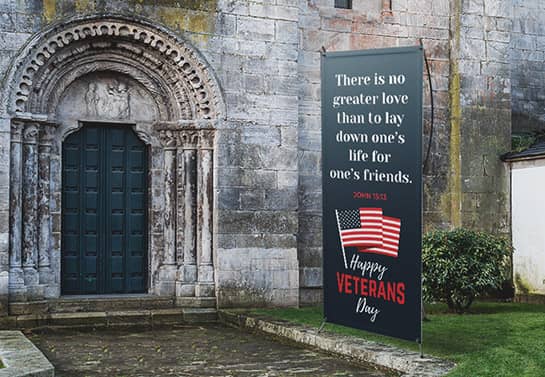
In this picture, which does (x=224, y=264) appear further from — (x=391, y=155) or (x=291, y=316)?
(x=391, y=155)

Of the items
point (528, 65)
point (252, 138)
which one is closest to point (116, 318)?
point (252, 138)

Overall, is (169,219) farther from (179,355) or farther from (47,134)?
(179,355)

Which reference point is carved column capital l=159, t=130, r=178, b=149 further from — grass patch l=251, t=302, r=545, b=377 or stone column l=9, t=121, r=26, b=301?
grass patch l=251, t=302, r=545, b=377

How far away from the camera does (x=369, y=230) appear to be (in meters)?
8.78

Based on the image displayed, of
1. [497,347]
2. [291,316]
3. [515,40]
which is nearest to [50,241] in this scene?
[291,316]

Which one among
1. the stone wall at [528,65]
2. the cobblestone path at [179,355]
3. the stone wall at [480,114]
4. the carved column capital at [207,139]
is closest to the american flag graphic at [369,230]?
the cobblestone path at [179,355]

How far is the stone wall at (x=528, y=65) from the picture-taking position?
15742 mm

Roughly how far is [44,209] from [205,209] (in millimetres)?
2179

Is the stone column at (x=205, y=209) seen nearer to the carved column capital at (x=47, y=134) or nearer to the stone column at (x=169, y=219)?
the stone column at (x=169, y=219)

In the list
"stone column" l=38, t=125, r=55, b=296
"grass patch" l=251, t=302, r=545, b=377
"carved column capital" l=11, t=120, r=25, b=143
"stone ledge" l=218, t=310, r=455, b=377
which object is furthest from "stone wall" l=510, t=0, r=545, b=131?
"carved column capital" l=11, t=120, r=25, b=143

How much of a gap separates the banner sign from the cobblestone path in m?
0.65

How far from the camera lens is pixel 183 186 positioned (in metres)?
12.7

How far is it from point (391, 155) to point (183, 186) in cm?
484

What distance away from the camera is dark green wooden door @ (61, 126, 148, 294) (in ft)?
40.8
